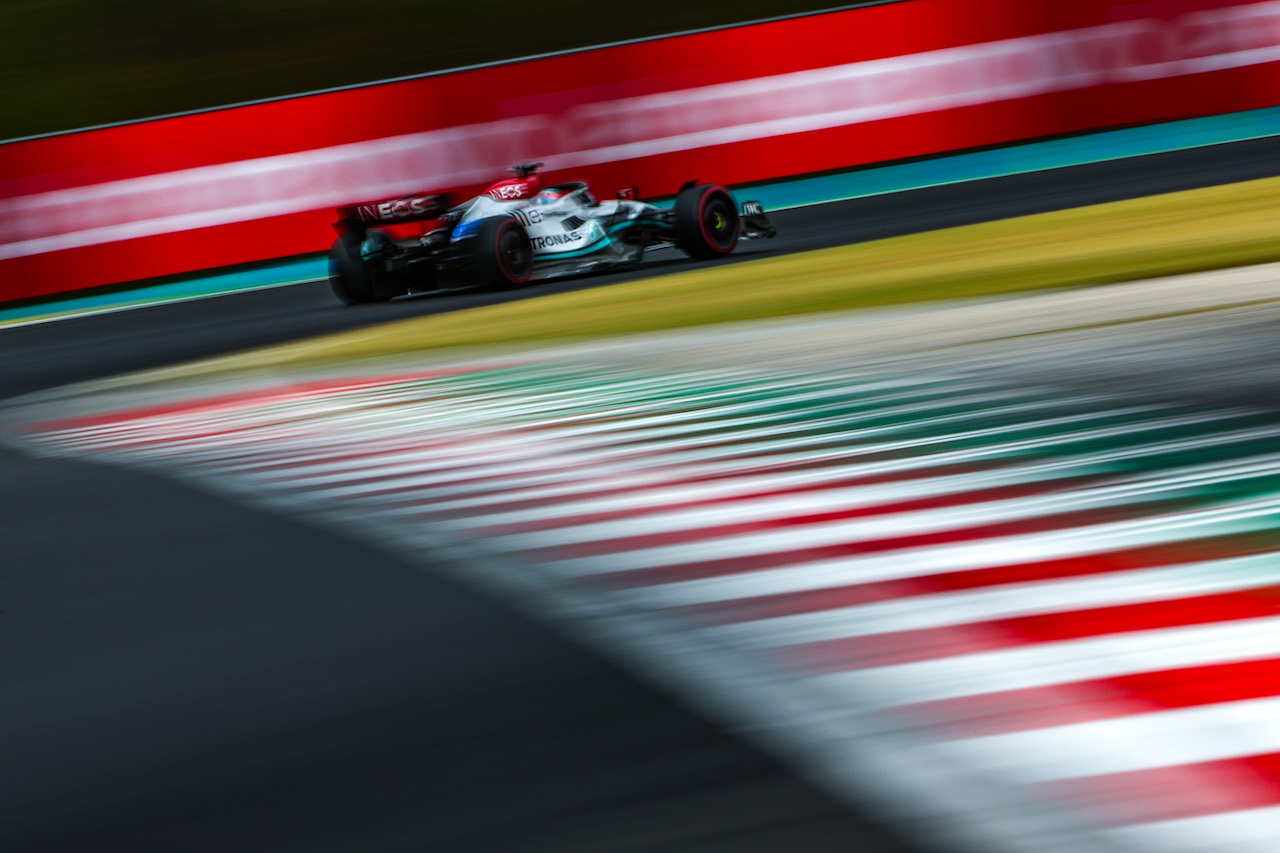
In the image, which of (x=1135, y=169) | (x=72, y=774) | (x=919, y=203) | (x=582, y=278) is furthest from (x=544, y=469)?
(x=1135, y=169)

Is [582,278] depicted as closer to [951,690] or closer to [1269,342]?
[1269,342]

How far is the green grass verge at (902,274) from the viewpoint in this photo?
306 inches

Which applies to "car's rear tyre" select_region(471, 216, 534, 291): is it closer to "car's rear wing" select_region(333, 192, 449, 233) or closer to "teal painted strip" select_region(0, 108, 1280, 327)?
"car's rear wing" select_region(333, 192, 449, 233)

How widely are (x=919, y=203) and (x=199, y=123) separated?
6.35m

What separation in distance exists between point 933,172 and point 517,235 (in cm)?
566

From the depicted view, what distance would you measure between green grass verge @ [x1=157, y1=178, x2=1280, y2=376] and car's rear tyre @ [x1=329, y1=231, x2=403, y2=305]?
150cm

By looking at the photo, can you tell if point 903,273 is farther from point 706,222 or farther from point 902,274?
point 706,222

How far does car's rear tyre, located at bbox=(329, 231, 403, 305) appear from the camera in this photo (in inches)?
458

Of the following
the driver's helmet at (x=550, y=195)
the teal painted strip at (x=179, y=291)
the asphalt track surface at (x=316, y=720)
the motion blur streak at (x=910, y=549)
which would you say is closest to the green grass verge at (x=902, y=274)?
the driver's helmet at (x=550, y=195)

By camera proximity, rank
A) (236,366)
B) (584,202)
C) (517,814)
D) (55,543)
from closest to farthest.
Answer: (517,814) < (55,543) < (236,366) < (584,202)

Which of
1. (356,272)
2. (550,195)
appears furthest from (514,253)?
(356,272)

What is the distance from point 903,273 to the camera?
29.0 ft

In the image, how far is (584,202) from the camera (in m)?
12.1

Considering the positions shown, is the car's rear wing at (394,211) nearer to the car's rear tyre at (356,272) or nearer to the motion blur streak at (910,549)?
the car's rear tyre at (356,272)
